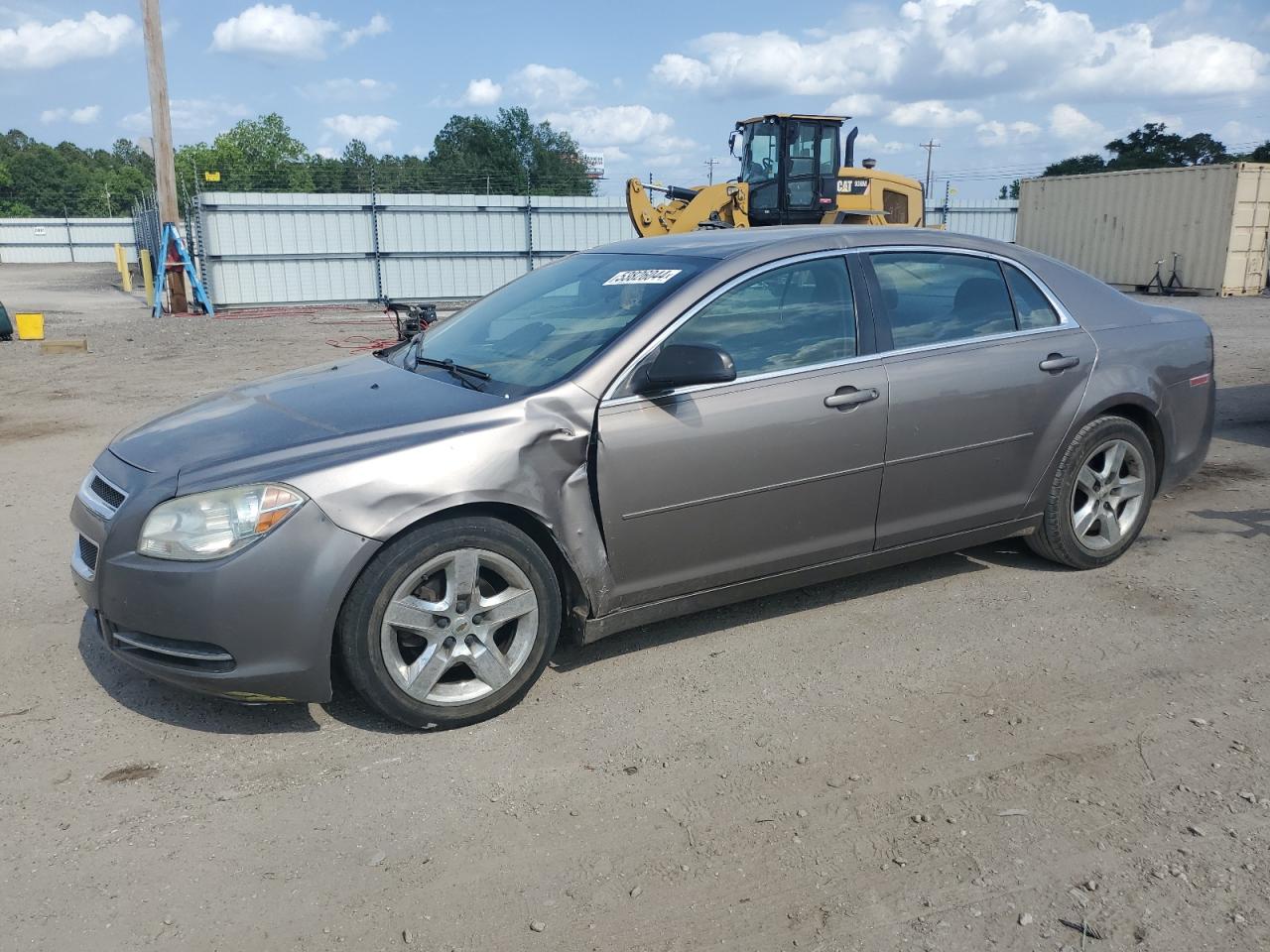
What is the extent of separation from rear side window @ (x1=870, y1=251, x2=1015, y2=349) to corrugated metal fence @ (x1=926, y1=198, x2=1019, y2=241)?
26408 mm

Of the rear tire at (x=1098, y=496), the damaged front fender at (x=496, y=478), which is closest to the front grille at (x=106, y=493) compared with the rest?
the damaged front fender at (x=496, y=478)

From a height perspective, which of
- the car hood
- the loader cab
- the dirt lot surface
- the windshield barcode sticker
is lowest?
the dirt lot surface

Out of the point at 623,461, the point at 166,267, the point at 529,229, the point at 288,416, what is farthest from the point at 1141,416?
the point at 529,229

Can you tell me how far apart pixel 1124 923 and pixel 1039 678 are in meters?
1.45

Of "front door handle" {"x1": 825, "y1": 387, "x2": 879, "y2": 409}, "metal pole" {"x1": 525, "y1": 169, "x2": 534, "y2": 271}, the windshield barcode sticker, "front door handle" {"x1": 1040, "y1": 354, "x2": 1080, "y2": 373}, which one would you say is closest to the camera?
"front door handle" {"x1": 825, "y1": 387, "x2": 879, "y2": 409}

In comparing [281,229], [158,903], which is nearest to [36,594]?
[158,903]

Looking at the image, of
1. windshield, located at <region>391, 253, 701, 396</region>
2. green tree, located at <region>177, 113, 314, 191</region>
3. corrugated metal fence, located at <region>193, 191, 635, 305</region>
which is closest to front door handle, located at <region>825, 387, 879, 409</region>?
windshield, located at <region>391, 253, 701, 396</region>

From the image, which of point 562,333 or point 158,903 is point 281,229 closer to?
point 562,333

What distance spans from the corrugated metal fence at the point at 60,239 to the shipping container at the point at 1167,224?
47.6m

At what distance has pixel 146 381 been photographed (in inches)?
452

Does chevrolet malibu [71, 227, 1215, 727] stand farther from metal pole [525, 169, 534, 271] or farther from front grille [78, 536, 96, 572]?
metal pole [525, 169, 534, 271]

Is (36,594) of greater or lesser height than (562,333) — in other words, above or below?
below

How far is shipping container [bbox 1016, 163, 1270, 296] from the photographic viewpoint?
76.5ft

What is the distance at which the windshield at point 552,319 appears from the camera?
401cm
